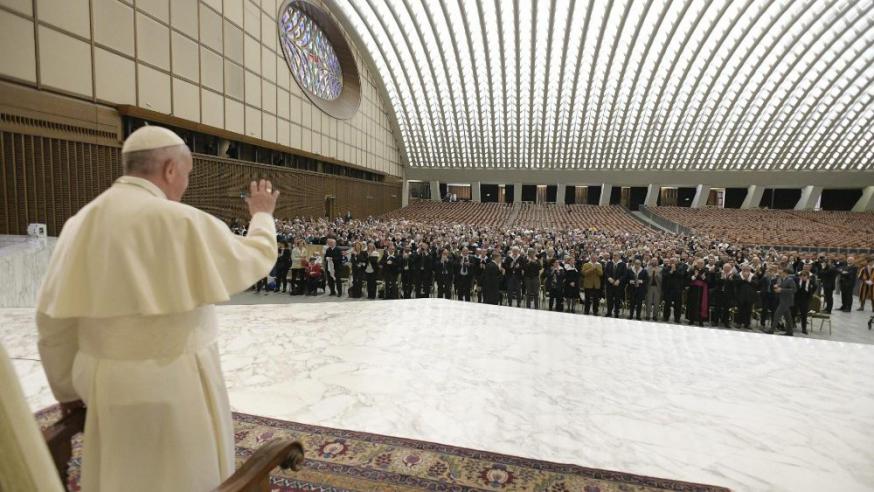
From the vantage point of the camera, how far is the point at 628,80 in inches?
1355

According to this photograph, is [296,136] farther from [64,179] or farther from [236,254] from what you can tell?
[236,254]

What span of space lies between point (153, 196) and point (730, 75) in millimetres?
38511

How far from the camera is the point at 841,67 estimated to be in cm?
2978

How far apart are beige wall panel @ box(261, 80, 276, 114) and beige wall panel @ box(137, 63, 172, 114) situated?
20.4 feet

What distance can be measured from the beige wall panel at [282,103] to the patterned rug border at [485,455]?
21785mm

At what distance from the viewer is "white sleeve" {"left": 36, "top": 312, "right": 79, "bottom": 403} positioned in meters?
1.72

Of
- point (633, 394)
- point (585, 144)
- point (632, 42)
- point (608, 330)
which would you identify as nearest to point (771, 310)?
point (608, 330)

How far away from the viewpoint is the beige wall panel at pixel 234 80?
19141 millimetres

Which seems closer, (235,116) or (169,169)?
(169,169)

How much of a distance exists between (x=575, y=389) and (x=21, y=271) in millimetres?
7945

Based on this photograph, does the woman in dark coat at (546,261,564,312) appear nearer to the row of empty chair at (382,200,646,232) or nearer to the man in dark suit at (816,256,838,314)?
the man in dark suit at (816,256,838,314)

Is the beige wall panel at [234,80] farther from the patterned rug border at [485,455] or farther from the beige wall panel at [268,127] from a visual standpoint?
the patterned rug border at [485,455]

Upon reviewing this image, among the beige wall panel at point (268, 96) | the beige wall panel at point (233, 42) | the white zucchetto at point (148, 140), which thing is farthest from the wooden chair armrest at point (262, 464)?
the beige wall panel at point (268, 96)

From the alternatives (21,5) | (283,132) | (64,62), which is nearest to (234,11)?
A: (283,132)
